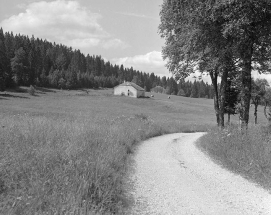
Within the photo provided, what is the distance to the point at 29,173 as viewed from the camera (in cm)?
513

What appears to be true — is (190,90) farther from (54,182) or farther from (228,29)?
(54,182)

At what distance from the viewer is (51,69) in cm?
12119

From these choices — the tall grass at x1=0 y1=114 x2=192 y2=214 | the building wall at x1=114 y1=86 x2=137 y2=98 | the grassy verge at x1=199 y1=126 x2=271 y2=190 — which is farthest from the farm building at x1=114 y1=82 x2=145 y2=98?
the tall grass at x1=0 y1=114 x2=192 y2=214

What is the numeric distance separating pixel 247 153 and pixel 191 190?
143 inches

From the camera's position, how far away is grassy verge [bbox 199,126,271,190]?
743cm

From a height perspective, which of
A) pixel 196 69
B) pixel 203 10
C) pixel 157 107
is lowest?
pixel 157 107

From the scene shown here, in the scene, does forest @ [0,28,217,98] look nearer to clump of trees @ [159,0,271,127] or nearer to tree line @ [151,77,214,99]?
tree line @ [151,77,214,99]

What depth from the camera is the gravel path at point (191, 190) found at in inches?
205

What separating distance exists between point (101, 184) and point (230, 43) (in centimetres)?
1053

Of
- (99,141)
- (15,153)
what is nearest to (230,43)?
(99,141)

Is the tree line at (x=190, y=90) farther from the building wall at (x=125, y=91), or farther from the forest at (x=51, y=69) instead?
the building wall at (x=125, y=91)

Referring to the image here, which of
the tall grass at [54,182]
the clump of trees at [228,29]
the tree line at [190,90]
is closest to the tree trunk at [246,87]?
the clump of trees at [228,29]

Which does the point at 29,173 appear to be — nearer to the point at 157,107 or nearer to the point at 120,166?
the point at 120,166

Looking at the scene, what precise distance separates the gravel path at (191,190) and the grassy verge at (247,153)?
407 mm
